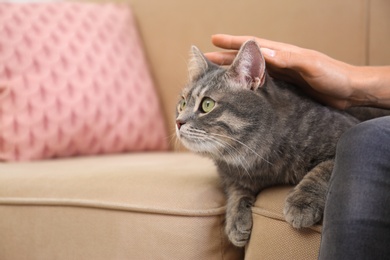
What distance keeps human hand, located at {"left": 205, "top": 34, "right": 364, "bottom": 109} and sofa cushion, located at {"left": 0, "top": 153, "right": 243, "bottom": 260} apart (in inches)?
13.1

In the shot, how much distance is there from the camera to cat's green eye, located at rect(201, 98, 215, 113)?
1130 mm

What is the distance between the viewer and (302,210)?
0.92m

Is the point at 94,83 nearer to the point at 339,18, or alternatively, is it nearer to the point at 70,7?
the point at 70,7

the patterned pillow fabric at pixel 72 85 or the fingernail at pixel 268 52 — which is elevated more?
the fingernail at pixel 268 52

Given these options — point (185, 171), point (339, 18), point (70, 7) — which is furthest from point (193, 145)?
point (70, 7)

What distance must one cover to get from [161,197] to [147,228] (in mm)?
77

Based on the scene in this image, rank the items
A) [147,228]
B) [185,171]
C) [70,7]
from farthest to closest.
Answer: [70,7] < [185,171] < [147,228]

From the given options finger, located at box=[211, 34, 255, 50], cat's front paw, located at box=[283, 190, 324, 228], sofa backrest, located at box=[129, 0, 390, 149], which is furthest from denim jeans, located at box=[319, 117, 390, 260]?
sofa backrest, located at box=[129, 0, 390, 149]

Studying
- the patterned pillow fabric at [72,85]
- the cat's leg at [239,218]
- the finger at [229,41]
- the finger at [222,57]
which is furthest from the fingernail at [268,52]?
the patterned pillow fabric at [72,85]

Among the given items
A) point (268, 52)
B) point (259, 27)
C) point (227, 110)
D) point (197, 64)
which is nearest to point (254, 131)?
point (227, 110)

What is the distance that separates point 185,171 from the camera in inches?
51.6

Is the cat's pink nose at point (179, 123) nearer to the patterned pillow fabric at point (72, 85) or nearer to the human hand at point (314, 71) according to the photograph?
the human hand at point (314, 71)

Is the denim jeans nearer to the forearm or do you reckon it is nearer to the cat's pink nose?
the forearm

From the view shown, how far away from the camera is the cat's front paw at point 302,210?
0.90m
